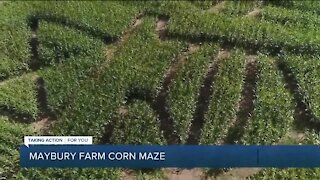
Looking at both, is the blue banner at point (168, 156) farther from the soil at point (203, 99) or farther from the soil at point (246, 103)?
the soil at point (203, 99)

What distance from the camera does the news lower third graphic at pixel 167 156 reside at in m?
13.6

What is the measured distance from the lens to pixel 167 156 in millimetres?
13828

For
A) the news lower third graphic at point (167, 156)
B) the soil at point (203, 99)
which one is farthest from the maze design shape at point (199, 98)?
the news lower third graphic at point (167, 156)

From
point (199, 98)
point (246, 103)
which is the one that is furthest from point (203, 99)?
point (246, 103)

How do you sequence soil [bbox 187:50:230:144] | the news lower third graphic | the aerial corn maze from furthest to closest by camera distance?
soil [bbox 187:50:230:144] → the aerial corn maze → the news lower third graphic

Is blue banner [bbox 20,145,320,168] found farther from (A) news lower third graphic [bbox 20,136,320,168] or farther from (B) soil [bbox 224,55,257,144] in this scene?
(B) soil [bbox 224,55,257,144]

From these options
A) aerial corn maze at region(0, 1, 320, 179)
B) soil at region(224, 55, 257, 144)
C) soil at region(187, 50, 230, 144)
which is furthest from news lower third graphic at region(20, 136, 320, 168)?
soil at region(187, 50, 230, 144)

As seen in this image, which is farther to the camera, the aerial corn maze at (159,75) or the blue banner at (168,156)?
the aerial corn maze at (159,75)

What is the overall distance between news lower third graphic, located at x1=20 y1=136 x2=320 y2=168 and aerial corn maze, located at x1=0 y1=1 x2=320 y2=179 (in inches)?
10.7

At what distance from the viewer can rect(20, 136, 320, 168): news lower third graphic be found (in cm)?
1359

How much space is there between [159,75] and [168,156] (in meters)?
3.01

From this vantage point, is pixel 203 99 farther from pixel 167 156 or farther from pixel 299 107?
pixel 299 107

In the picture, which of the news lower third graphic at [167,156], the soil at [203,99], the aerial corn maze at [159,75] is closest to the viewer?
the news lower third graphic at [167,156]

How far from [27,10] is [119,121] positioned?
582cm
